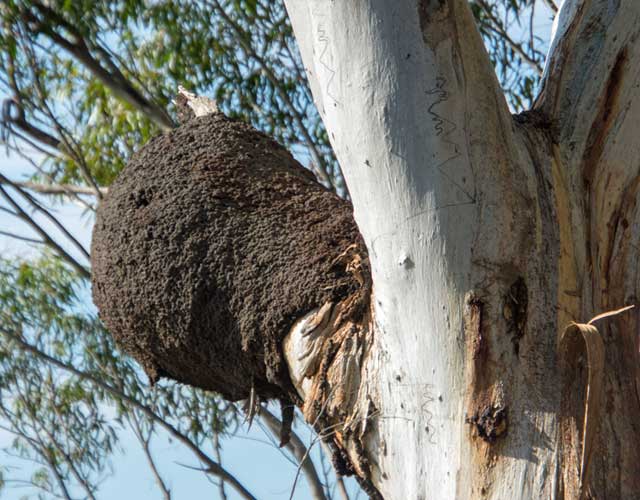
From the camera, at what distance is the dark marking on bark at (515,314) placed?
2.48 metres

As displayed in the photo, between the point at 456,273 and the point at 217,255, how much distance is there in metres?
0.75

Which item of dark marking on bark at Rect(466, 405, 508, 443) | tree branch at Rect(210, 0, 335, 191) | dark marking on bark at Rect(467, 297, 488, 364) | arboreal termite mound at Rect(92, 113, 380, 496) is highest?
tree branch at Rect(210, 0, 335, 191)

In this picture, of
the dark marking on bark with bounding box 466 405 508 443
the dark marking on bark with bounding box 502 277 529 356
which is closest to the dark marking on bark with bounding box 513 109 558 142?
the dark marking on bark with bounding box 502 277 529 356

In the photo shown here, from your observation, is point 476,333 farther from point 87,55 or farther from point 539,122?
point 87,55

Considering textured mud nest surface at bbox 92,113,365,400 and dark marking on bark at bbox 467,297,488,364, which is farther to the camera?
textured mud nest surface at bbox 92,113,365,400

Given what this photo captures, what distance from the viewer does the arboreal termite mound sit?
2.80m

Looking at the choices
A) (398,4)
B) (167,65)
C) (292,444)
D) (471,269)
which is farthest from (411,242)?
(167,65)

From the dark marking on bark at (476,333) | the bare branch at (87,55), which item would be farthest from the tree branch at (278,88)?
the dark marking on bark at (476,333)

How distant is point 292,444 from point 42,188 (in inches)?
104

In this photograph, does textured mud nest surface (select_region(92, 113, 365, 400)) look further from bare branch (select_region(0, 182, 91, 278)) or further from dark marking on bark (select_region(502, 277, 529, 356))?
bare branch (select_region(0, 182, 91, 278))

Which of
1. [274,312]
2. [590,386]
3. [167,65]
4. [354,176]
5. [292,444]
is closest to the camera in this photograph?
[590,386]

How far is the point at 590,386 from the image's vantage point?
2.38 meters

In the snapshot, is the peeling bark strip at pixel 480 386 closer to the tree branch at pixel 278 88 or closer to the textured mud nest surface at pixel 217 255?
the textured mud nest surface at pixel 217 255

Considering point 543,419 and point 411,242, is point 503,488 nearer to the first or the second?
point 543,419
